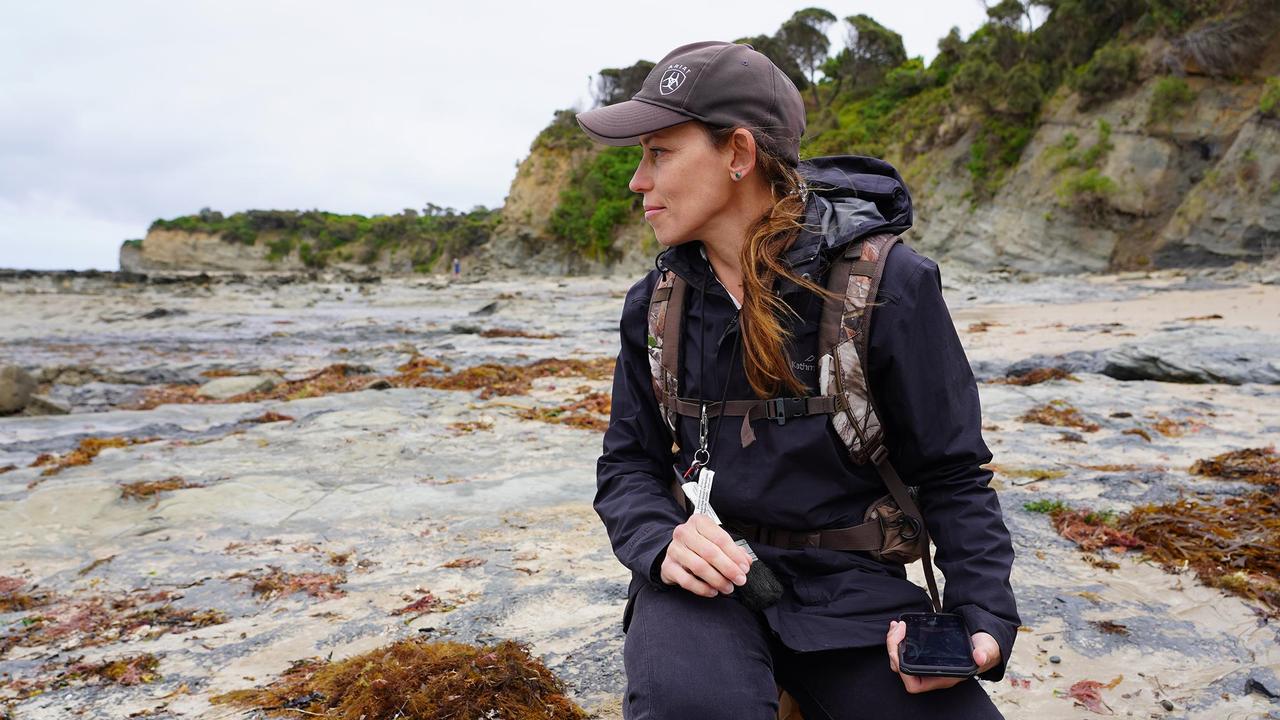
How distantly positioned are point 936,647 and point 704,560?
489 millimetres

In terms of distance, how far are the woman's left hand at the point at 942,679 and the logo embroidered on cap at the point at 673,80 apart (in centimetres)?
131

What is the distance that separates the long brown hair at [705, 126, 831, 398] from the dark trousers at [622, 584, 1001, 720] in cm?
51

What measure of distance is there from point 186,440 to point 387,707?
18.3 ft

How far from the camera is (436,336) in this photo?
16.5 meters

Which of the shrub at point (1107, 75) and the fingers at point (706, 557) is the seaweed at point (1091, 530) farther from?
the shrub at point (1107, 75)

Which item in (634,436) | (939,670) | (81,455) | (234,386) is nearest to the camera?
(939,670)

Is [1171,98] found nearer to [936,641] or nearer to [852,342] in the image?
[852,342]

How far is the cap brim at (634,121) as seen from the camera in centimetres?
184

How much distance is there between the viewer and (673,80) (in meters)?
1.88

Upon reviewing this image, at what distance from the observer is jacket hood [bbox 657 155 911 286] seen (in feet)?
5.93

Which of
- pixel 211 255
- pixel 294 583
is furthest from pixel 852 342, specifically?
pixel 211 255

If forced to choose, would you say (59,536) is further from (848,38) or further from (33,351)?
(848,38)

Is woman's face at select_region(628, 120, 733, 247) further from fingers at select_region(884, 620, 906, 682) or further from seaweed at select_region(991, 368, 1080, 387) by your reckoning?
seaweed at select_region(991, 368, 1080, 387)

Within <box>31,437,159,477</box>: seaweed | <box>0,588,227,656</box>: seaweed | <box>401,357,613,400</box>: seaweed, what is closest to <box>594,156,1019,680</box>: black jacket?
<box>0,588,227,656</box>: seaweed
